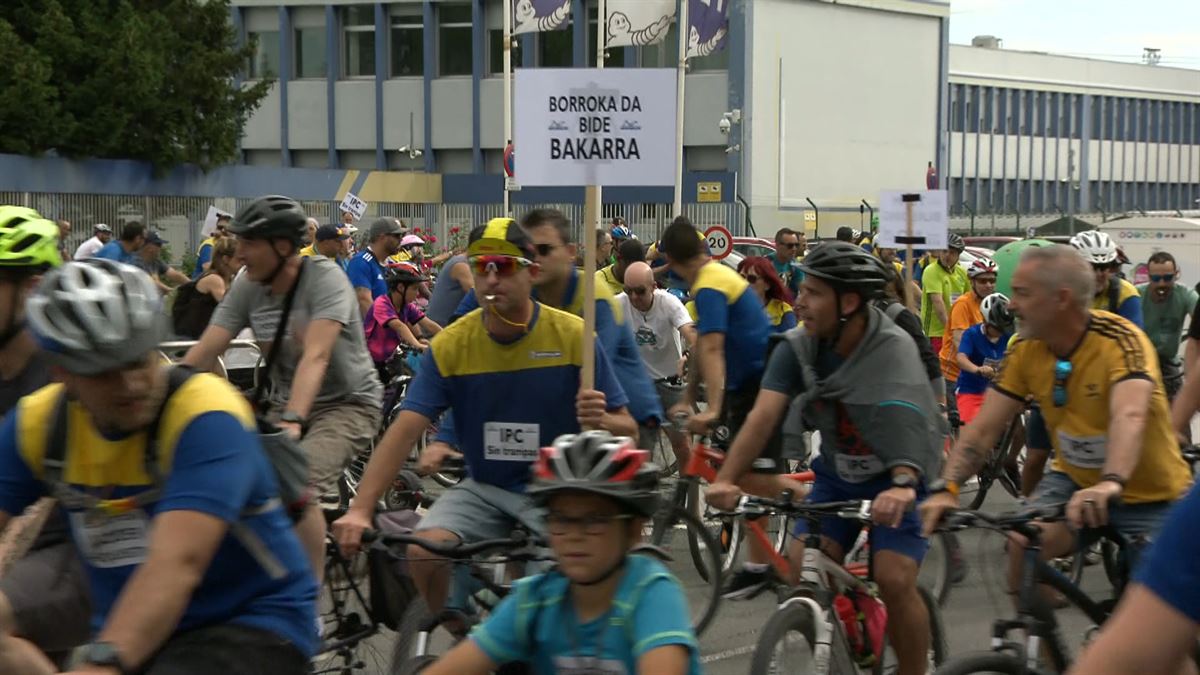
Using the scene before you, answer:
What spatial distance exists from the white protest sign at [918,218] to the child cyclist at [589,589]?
10.9 metres

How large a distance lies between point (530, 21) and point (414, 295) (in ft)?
41.5

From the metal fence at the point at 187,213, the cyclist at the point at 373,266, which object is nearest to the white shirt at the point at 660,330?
the cyclist at the point at 373,266

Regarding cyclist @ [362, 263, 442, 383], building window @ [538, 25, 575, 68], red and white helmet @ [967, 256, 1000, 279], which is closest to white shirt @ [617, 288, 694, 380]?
cyclist @ [362, 263, 442, 383]

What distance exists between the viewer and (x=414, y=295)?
1475cm

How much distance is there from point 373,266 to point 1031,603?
9.90 m

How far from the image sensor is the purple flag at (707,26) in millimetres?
27453

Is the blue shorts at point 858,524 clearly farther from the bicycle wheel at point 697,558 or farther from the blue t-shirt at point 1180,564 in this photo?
the blue t-shirt at point 1180,564

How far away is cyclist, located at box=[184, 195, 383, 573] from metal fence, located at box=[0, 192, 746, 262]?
69.6 ft

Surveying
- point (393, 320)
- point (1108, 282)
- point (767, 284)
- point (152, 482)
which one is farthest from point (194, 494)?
point (393, 320)

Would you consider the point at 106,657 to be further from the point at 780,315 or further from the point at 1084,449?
the point at 780,315

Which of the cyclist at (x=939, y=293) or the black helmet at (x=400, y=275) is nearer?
the black helmet at (x=400, y=275)

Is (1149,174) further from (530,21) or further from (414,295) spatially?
(414,295)

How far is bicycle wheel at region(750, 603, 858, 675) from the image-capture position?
5590mm

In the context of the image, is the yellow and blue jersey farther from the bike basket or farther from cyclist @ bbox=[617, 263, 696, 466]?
the bike basket
